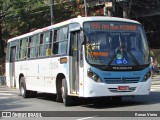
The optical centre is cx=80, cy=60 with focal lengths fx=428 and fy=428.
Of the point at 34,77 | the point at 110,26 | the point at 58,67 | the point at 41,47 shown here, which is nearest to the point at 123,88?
the point at 110,26

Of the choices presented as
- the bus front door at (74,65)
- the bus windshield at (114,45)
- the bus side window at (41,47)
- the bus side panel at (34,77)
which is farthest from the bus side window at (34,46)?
the bus windshield at (114,45)

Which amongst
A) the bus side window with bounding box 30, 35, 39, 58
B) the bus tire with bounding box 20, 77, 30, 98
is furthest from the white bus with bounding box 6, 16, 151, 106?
Result: the bus tire with bounding box 20, 77, 30, 98

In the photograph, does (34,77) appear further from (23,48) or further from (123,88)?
(123,88)

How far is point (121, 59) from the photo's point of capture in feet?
46.7

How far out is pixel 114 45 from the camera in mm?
14328

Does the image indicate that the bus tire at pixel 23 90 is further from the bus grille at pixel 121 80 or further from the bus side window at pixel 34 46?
the bus grille at pixel 121 80

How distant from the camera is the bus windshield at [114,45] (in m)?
14.1

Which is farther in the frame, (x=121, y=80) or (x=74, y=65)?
(x=74, y=65)

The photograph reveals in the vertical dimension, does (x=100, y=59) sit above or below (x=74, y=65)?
above

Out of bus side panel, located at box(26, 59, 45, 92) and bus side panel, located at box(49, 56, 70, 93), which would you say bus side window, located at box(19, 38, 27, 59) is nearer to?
bus side panel, located at box(26, 59, 45, 92)

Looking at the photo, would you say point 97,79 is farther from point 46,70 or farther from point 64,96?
point 46,70

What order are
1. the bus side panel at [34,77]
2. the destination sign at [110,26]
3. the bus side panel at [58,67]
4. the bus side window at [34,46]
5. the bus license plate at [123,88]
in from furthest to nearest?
the bus side window at [34,46] < the bus side panel at [34,77] < the bus side panel at [58,67] < the destination sign at [110,26] < the bus license plate at [123,88]

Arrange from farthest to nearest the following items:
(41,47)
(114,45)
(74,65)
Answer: (41,47)
(74,65)
(114,45)

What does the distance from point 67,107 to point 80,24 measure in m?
2.94
